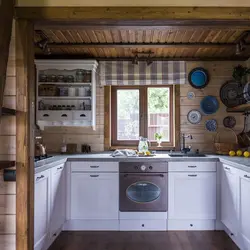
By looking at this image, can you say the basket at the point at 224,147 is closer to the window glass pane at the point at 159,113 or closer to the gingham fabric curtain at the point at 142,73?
the window glass pane at the point at 159,113

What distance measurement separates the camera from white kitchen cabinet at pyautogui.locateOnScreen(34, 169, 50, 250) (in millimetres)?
2588

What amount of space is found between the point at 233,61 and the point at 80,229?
10.3ft

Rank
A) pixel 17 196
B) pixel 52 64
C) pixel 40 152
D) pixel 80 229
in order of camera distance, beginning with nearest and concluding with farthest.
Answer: pixel 17 196 → pixel 40 152 → pixel 80 229 → pixel 52 64

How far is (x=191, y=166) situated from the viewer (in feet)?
11.7

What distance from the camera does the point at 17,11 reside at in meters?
2.08

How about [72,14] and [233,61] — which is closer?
[72,14]

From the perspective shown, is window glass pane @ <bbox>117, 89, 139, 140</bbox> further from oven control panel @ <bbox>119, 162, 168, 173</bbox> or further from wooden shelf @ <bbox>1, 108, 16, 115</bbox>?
wooden shelf @ <bbox>1, 108, 16, 115</bbox>

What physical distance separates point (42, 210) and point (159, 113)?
7.63ft

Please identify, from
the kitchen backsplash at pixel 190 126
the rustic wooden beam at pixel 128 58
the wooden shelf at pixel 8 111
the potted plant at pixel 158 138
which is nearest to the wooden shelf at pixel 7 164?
the wooden shelf at pixel 8 111

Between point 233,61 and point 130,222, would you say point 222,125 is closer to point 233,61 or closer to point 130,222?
point 233,61

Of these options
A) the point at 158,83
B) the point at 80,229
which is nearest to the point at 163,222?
the point at 80,229

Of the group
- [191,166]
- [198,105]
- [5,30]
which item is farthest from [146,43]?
[5,30]

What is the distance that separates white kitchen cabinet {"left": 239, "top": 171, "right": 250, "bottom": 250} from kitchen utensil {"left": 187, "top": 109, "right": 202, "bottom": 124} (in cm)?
151

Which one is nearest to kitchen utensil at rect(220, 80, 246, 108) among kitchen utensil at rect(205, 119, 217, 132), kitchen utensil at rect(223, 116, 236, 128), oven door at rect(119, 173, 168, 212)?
kitchen utensil at rect(223, 116, 236, 128)
